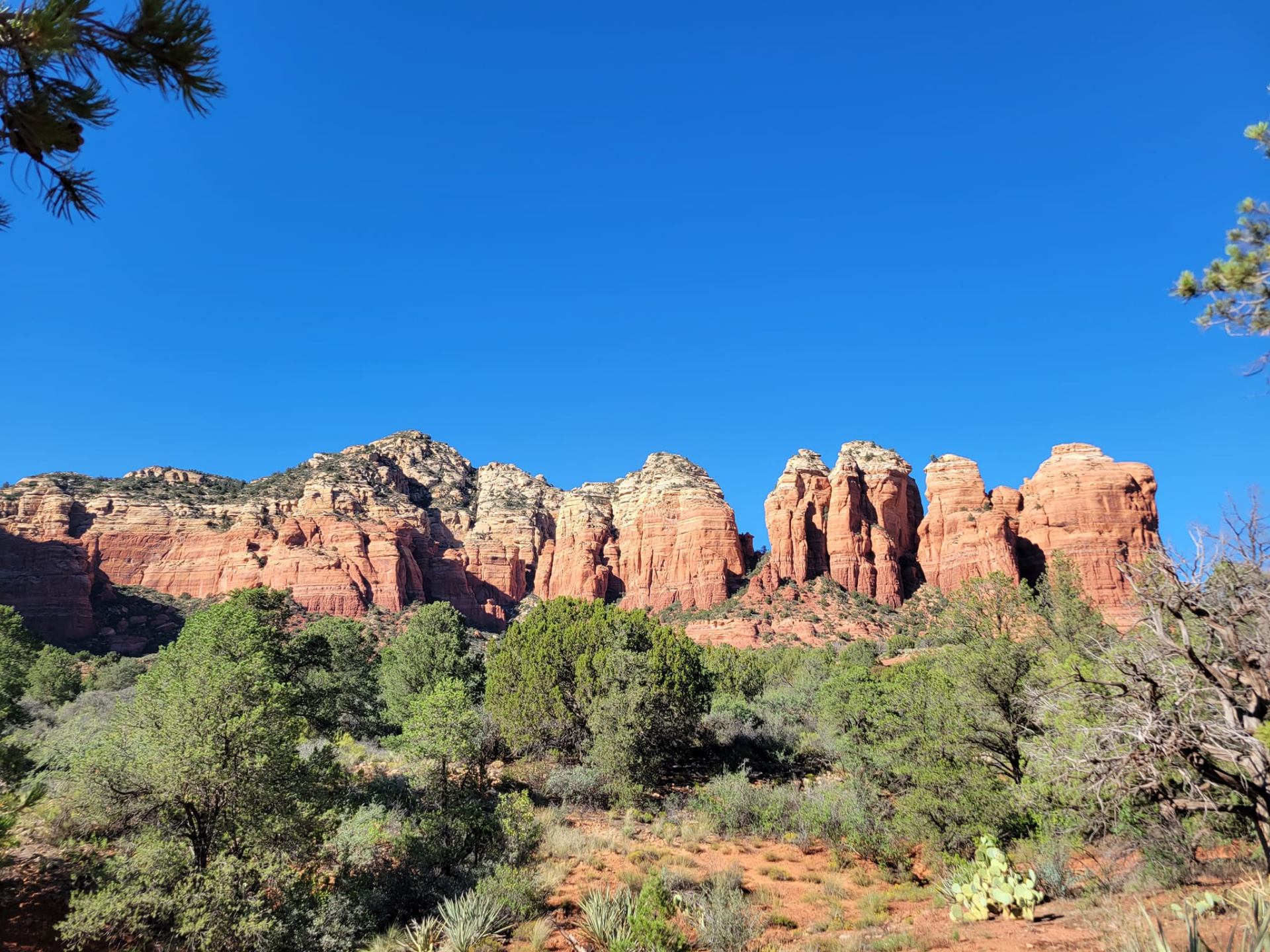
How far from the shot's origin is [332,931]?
35.4ft

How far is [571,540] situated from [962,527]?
57572 millimetres

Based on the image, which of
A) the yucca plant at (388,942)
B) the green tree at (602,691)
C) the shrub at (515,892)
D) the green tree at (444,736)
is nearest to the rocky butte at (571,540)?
the green tree at (602,691)

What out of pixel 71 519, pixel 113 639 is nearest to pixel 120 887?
pixel 113 639

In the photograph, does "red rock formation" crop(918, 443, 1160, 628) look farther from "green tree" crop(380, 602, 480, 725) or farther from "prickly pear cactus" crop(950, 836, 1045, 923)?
"prickly pear cactus" crop(950, 836, 1045, 923)

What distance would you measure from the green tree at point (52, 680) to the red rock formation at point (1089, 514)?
87.9 meters

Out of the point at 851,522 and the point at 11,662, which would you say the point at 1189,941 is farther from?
the point at 851,522

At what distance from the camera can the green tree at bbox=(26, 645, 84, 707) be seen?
3681cm

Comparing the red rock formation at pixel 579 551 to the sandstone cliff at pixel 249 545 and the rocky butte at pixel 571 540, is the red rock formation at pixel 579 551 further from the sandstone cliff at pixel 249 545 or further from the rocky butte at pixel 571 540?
the sandstone cliff at pixel 249 545

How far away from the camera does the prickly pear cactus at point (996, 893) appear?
1011 cm

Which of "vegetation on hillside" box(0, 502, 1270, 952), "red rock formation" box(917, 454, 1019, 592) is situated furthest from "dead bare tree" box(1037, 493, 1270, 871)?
"red rock formation" box(917, 454, 1019, 592)

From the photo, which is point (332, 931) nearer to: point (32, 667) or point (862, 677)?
point (862, 677)

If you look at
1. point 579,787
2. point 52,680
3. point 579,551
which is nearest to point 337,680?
point 579,787

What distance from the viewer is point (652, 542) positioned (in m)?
96.6

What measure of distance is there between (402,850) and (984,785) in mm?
13213
